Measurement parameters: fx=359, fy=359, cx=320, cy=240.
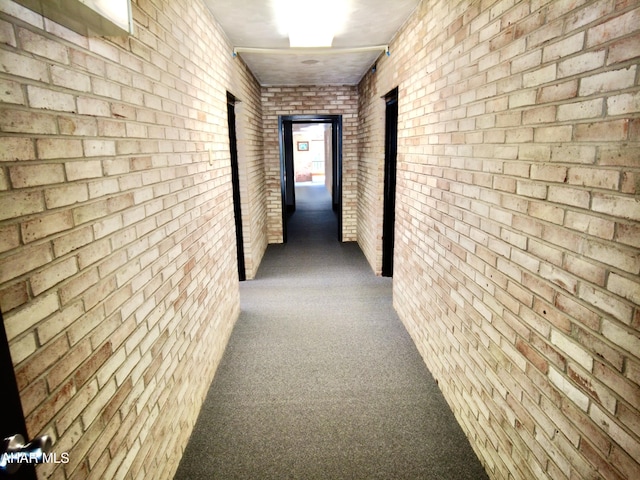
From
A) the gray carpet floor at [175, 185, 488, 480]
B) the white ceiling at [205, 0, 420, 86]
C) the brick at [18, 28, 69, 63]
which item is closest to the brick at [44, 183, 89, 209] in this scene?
the brick at [18, 28, 69, 63]

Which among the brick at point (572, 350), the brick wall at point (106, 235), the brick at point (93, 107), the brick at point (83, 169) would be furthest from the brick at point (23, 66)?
the brick at point (572, 350)

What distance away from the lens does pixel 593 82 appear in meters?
1.20

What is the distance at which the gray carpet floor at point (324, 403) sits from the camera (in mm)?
2051

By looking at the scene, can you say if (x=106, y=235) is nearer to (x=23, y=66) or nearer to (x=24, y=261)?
(x=24, y=261)

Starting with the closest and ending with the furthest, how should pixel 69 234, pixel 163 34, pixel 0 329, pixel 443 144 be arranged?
pixel 0 329
pixel 69 234
pixel 163 34
pixel 443 144

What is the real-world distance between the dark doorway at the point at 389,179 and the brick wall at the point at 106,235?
2495 millimetres

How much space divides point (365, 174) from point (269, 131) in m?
1.94

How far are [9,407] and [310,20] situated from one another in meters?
3.32

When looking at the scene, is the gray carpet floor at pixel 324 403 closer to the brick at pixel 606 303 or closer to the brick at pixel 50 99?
the brick at pixel 606 303

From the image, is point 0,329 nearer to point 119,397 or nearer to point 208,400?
point 119,397

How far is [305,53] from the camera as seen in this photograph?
4.10 metres

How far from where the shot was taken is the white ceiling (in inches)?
114

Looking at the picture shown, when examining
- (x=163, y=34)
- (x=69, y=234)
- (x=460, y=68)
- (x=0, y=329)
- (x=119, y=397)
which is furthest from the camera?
(x=460, y=68)

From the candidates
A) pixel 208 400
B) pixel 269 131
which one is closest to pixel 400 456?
pixel 208 400
